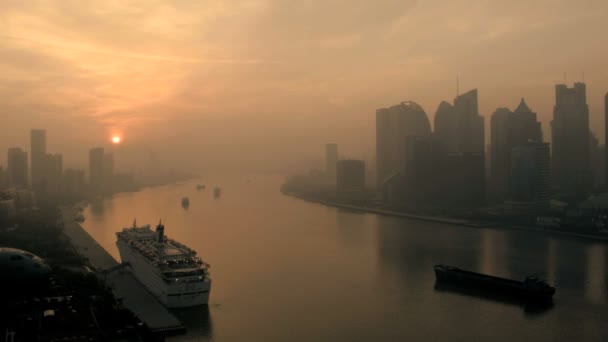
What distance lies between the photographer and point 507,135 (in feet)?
86.9

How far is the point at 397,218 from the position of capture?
2042 centimetres

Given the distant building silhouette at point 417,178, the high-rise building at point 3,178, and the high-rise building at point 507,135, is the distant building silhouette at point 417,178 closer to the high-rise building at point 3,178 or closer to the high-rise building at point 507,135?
the high-rise building at point 507,135

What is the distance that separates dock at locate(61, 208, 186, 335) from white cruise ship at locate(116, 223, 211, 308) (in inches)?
5.7

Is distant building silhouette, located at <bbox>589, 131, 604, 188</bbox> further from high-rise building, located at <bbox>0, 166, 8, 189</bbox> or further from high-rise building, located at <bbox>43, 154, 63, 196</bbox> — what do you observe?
high-rise building, located at <bbox>0, 166, 8, 189</bbox>

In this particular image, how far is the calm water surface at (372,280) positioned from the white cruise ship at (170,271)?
26 centimetres

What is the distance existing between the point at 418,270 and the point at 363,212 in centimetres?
1200

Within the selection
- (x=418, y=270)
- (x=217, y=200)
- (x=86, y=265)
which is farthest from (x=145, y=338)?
(x=217, y=200)

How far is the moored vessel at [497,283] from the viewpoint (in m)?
8.69

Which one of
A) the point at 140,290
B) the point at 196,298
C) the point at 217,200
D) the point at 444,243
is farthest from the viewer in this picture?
the point at 217,200

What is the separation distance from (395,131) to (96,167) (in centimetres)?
2064

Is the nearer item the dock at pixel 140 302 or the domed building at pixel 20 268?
the domed building at pixel 20 268

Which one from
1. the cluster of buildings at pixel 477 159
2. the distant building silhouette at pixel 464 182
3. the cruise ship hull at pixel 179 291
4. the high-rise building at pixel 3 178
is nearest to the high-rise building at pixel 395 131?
the cluster of buildings at pixel 477 159

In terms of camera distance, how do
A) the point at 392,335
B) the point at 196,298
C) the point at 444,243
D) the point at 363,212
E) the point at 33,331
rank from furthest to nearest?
the point at 363,212 < the point at 444,243 < the point at 196,298 < the point at 392,335 < the point at 33,331

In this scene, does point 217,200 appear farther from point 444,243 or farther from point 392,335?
point 392,335
